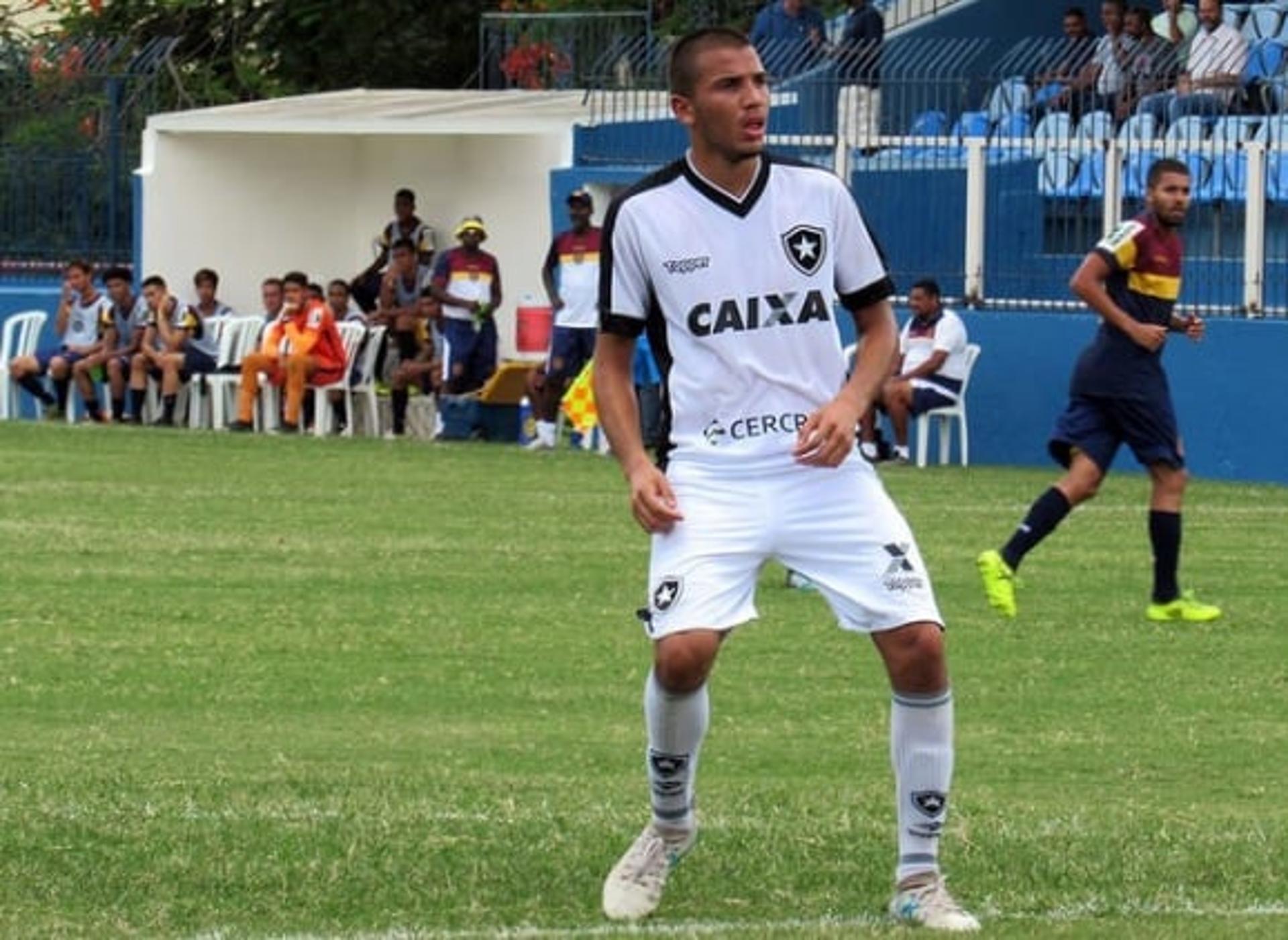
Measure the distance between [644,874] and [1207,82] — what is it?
769 inches

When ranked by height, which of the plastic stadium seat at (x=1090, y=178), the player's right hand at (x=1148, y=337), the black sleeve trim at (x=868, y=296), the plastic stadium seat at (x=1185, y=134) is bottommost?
the player's right hand at (x=1148, y=337)

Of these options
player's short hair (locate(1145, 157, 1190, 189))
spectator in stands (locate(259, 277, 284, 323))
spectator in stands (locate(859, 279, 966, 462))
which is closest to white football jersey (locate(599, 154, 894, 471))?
player's short hair (locate(1145, 157, 1190, 189))

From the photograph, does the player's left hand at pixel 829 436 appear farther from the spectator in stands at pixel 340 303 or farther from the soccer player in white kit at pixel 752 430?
the spectator in stands at pixel 340 303

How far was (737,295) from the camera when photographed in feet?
25.7

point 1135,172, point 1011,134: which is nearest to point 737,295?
point 1135,172

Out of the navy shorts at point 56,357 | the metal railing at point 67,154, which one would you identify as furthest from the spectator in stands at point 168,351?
the metal railing at point 67,154

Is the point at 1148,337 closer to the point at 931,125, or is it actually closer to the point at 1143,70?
the point at 1143,70

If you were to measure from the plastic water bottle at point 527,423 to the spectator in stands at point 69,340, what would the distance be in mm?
4522

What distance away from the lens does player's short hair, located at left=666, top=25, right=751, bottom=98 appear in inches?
310

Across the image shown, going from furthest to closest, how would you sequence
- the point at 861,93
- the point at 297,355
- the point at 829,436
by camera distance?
the point at 297,355 < the point at 861,93 < the point at 829,436

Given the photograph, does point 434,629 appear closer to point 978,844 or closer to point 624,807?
point 624,807

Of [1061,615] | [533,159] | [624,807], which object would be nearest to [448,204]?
[533,159]

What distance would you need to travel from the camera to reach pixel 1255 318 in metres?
25.2

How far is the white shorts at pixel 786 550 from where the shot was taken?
307 inches
